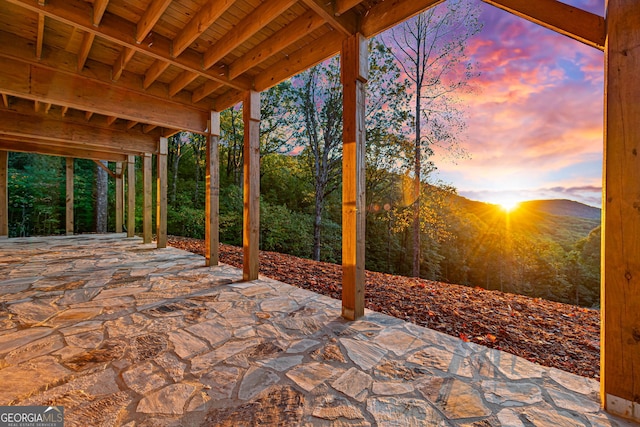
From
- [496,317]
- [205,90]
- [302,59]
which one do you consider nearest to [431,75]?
[302,59]

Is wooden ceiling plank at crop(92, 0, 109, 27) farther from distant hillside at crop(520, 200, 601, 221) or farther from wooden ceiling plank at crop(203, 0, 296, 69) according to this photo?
distant hillside at crop(520, 200, 601, 221)

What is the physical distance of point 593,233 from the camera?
16469 mm

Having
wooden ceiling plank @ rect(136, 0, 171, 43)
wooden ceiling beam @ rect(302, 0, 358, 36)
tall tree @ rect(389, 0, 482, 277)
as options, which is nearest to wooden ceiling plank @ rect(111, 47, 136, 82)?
wooden ceiling plank @ rect(136, 0, 171, 43)

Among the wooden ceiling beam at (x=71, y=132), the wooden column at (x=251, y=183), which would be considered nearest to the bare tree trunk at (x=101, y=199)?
the wooden ceiling beam at (x=71, y=132)

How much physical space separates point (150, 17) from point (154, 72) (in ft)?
4.66

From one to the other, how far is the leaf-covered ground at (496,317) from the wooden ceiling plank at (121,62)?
11.6ft

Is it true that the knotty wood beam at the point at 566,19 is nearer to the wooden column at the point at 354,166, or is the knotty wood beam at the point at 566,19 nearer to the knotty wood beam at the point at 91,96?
the wooden column at the point at 354,166

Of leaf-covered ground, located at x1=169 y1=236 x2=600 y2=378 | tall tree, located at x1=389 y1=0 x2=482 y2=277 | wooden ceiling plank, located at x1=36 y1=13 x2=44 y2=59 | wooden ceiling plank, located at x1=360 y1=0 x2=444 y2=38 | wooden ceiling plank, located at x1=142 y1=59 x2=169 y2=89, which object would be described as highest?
tall tree, located at x1=389 y1=0 x2=482 y2=277

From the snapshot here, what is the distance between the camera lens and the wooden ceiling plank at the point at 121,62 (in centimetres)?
330

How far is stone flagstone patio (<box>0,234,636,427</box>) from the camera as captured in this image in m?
1.36

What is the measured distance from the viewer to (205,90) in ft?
14.1

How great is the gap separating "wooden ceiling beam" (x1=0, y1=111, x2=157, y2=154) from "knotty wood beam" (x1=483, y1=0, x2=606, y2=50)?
757 cm

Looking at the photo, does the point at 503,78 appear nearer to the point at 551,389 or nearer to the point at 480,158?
the point at 480,158

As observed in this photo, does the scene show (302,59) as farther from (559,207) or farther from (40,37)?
(559,207)
